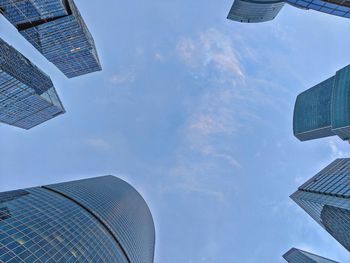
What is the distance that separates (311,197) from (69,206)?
97424 millimetres

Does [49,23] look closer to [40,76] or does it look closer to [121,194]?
[40,76]

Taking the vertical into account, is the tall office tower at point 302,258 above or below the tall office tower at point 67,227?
below

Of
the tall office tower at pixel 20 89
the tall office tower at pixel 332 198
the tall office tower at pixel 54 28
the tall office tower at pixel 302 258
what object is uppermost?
the tall office tower at pixel 54 28

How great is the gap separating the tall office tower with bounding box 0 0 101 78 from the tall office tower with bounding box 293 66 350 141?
140 meters

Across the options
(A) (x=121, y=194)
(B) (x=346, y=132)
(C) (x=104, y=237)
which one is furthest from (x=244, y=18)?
(C) (x=104, y=237)

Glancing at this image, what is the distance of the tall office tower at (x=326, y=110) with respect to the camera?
265ft

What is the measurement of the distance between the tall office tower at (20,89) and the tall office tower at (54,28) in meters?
15.8

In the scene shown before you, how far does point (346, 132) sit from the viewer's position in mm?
79688

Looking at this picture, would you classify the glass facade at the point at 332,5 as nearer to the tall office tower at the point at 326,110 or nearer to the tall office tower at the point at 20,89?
the tall office tower at the point at 326,110

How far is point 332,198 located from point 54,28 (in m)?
171

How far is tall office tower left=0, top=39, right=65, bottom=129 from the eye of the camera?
143000 mm

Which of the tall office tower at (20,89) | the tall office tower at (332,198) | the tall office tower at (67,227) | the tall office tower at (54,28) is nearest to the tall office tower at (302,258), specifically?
the tall office tower at (332,198)

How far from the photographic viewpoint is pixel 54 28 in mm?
152250

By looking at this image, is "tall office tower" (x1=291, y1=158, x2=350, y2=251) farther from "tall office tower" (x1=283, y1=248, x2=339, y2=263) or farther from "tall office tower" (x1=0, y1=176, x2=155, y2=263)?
"tall office tower" (x1=0, y1=176, x2=155, y2=263)
